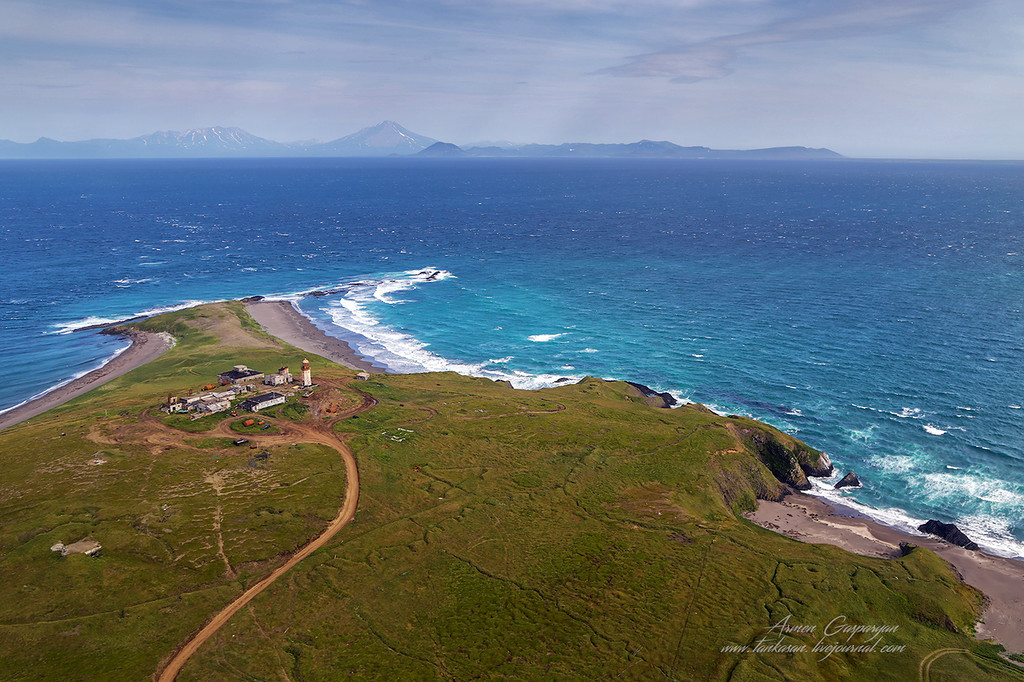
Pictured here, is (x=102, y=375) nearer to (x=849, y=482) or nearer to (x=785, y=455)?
(x=785, y=455)

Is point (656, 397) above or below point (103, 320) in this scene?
below

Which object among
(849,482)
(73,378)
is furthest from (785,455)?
(73,378)

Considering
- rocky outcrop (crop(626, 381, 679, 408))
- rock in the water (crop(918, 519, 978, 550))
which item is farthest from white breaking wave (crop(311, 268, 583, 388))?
rock in the water (crop(918, 519, 978, 550))

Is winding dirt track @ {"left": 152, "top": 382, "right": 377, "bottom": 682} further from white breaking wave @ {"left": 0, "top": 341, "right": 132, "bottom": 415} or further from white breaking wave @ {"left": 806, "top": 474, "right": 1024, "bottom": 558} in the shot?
white breaking wave @ {"left": 806, "top": 474, "right": 1024, "bottom": 558}

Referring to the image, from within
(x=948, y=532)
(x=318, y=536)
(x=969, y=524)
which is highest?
(x=318, y=536)

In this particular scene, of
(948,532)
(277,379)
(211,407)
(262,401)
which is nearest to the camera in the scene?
(948,532)

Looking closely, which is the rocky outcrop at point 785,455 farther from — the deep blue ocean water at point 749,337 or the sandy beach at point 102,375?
the sandy beach at point 102,375

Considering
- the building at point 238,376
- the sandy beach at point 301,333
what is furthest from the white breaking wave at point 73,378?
the building at point 238,376

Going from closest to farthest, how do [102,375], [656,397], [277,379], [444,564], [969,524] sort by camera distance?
1. [444,564]
2. [969,524]
3. [277,379]
4. [656,397]
5. [102,375]
